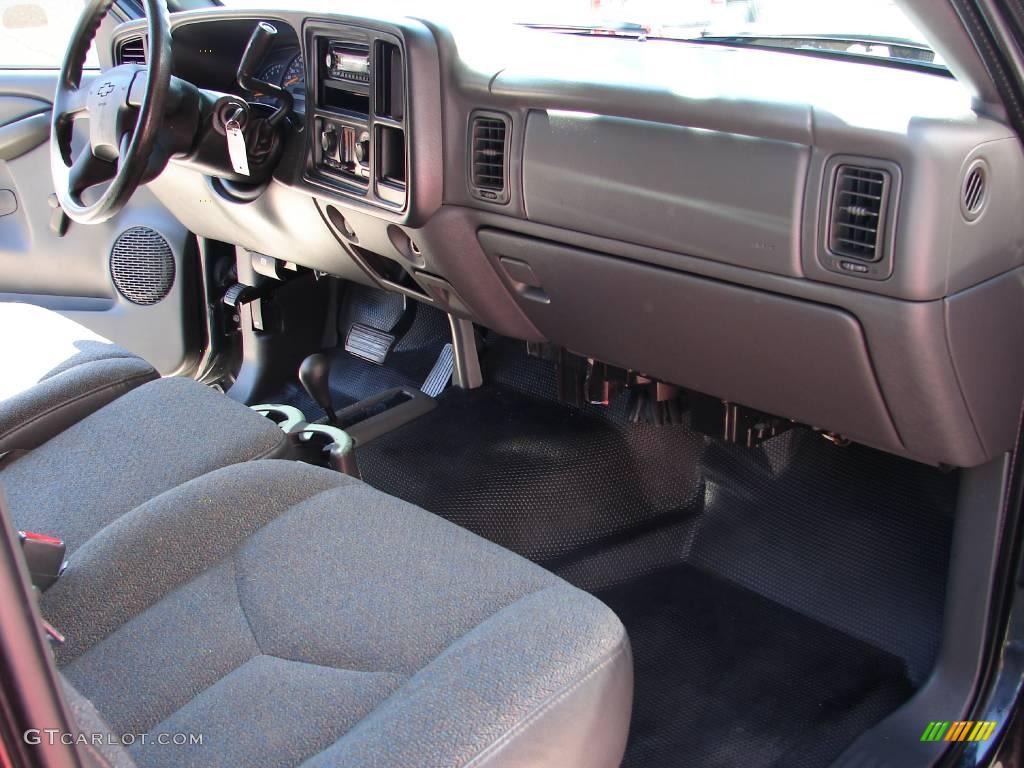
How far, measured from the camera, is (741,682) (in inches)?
68.1

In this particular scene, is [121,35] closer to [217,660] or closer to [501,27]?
[501,27]

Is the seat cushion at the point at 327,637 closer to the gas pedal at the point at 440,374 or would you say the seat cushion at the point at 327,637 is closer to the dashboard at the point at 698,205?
the dashboard at the point at 698,205

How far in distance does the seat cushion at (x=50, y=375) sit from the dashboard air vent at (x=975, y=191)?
125 cm

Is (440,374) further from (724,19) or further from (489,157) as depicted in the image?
(724,19)

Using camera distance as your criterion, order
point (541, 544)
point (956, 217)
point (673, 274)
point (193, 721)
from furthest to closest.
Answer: point (541, 544), point (673, 274), point (956, 217), point (193, 721)

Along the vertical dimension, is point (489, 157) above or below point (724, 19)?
below

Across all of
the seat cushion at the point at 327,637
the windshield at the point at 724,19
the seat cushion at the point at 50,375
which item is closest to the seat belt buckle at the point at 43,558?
the seat cushion at the point at 327,637

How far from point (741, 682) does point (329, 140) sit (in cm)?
124

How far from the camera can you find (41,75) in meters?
2.84

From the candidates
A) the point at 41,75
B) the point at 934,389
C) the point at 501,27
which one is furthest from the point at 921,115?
the point at 41,75

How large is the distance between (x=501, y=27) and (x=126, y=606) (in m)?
1.19

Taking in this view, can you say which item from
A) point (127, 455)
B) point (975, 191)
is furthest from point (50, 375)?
point (975, 191)

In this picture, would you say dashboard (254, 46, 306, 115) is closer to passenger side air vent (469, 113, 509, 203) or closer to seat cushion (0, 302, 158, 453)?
passenger side air vent (469, 113, 509, 203)

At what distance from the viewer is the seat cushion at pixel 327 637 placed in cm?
93
